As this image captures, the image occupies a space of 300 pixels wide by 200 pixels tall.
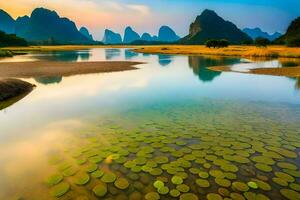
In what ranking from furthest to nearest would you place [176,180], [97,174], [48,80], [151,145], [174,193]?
[48,80]
[151,145]
[97,174]
[176,180]
[174,193]

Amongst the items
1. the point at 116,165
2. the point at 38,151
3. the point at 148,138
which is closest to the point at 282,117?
the point at 148,138

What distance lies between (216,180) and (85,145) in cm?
480

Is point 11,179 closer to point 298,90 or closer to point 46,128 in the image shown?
point 46,128

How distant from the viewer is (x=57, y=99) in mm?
17328

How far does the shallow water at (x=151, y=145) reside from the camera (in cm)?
637

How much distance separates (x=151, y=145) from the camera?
8938 millimetres

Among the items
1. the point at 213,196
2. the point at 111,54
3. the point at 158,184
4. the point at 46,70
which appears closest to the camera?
the point at 213,196

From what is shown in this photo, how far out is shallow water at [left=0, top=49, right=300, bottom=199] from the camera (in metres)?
6.37

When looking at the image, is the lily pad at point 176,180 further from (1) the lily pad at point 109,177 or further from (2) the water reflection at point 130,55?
(2) the water reflection at point 130,55

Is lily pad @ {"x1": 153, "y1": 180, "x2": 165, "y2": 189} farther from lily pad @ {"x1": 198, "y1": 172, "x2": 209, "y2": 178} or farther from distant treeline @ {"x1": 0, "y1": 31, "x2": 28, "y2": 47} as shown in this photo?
distant treeline @ {"x1": 0, "y1": 31, "x2": 28, "y2": 47}

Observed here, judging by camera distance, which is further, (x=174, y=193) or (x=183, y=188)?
(x=183, y=188)

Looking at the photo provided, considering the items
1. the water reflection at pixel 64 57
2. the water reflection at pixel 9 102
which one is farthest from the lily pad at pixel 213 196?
the water reflection at pixel 64 57

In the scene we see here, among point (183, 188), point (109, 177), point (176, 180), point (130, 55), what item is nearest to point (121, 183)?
point (109, 177)

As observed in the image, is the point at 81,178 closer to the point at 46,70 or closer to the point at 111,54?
the point at 46,70
